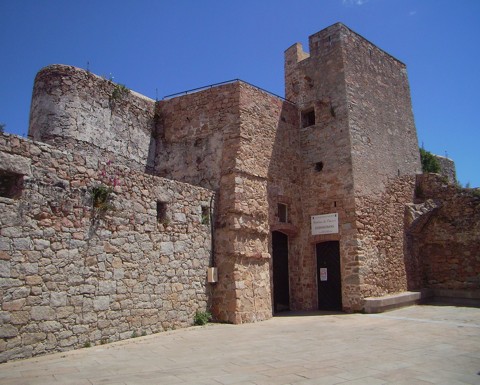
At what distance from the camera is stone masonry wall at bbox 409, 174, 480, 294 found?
42.9 feet

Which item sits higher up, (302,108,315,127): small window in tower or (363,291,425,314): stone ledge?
(302,108,315,127): small window in tower

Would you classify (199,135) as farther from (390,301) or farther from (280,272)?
(390,301)

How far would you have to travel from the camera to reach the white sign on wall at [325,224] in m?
12.0

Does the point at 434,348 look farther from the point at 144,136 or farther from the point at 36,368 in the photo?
the point at 144,136

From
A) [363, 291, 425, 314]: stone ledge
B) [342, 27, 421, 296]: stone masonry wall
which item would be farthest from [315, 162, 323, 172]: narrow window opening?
[363, 291, 425, 314]: stone ledge

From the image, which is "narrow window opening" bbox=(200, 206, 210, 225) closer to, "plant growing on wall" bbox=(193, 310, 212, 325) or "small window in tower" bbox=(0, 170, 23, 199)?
"plant growing on wall" bbox=(193, 310, 212, 325)

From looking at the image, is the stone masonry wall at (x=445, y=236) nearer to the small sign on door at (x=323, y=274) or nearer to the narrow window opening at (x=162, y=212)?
the small sign on door at (x=323, y=274)

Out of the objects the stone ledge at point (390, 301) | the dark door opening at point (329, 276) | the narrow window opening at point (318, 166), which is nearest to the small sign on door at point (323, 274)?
the dark door opening at point (329, 276)

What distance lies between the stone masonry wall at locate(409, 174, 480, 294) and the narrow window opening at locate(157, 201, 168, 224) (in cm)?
897

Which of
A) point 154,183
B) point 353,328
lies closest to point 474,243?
point 353,328

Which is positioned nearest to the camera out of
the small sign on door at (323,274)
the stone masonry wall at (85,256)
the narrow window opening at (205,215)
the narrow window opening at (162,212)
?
the stone masonry wall at (85,256)

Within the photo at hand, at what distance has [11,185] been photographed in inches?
260

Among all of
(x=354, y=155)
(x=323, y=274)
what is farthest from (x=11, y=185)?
(x=354, y=155)

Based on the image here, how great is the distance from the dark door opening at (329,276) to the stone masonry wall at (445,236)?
11.4 feet
